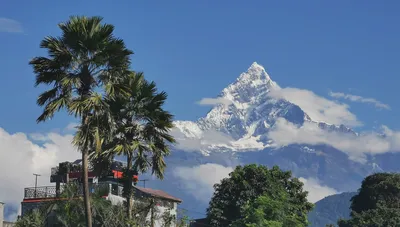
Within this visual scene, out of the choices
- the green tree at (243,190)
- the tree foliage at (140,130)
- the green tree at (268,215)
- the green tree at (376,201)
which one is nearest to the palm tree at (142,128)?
the tree foliage at (140,130)

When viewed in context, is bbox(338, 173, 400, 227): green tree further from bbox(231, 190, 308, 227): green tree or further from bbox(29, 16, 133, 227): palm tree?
bbox(29, 16, 133, 227): palm tree

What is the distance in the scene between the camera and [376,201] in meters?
129

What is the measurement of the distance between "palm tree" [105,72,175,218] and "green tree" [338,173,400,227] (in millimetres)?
73584

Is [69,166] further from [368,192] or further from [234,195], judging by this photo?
[368,192]

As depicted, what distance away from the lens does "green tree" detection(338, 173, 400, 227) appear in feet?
357

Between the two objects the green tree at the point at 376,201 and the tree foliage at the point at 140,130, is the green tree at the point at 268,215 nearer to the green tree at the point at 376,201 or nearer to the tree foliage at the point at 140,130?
the tree foliage at the point at 140,130

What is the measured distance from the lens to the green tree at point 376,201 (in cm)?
10881

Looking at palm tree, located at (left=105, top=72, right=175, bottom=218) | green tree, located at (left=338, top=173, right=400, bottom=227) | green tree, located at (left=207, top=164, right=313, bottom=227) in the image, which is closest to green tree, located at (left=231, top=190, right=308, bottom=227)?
green tree, located at (left=207, top=164, right=313, bottom=227)

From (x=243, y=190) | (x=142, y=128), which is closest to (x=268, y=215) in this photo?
(x=243, y=190)

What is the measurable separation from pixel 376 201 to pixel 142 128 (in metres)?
97.3

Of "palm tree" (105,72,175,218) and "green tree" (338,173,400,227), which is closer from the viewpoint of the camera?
"palm tree" (105,72,175,218)

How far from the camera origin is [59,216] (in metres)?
39.9

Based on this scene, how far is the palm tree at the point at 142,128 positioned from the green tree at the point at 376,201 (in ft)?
241

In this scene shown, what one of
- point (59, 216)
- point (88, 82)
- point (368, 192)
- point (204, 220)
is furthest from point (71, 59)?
point (368, 192)
